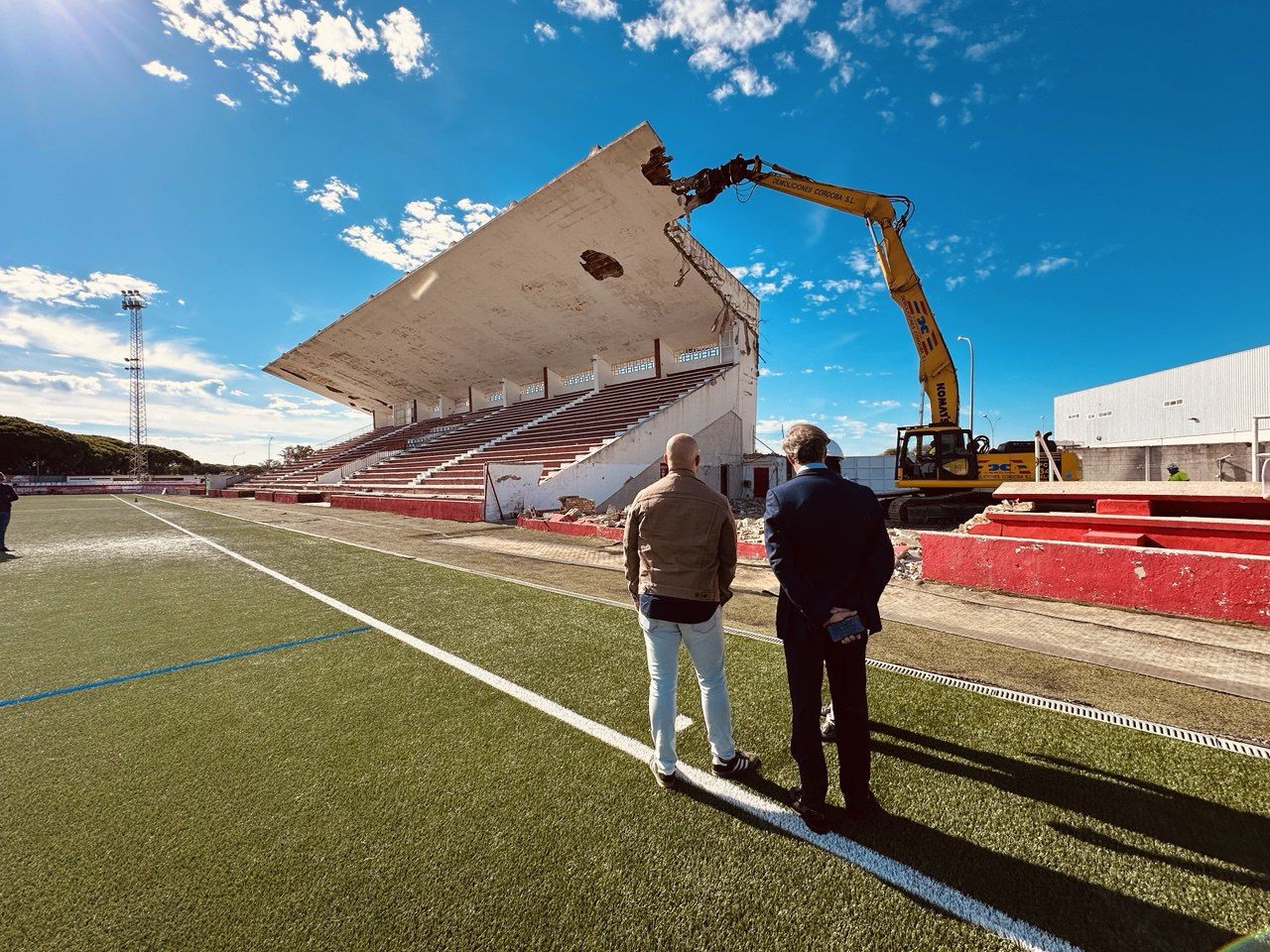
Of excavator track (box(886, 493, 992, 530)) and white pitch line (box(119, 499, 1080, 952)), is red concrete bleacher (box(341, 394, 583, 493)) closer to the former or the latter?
excavator track (box(886, 493, 992, 530))

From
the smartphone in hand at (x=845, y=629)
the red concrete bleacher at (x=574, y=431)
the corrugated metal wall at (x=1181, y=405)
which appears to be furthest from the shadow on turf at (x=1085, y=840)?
the corrugated metal wall at (x=1181, y=405)

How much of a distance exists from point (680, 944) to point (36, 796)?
9.87ft

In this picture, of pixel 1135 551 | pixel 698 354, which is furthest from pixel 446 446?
pixel 1135 551

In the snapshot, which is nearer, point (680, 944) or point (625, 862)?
point (680, 944)

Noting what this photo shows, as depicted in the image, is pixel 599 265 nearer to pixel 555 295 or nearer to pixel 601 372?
pixel 555 295

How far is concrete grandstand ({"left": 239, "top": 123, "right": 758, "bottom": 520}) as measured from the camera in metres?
16.2

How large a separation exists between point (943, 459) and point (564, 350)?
62.4 feet

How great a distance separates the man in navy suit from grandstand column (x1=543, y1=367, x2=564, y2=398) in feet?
86.4

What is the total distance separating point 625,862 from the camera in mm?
1850

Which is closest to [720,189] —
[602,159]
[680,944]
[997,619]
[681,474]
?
[602,159]

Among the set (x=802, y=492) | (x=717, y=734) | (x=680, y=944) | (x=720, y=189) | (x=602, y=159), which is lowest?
(x=680, y=944)

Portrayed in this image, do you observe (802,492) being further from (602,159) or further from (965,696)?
(602,159)

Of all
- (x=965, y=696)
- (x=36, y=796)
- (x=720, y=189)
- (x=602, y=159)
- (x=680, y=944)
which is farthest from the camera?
(x=602, y=159)

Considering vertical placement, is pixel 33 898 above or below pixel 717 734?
below
